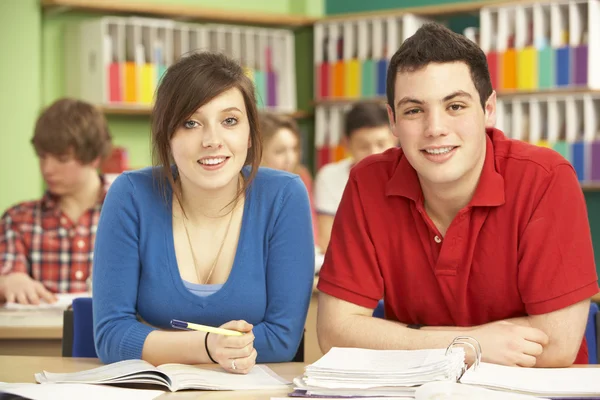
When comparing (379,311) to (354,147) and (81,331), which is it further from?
(354,147)

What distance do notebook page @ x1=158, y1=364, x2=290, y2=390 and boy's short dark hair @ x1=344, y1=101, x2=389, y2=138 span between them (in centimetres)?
→ 292

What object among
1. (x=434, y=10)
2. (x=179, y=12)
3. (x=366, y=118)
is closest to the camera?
(x=366, y=118)

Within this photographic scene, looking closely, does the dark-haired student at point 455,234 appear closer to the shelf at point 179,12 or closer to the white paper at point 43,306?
the white paper at point 43,306

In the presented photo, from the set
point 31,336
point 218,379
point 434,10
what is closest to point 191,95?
point 218,379

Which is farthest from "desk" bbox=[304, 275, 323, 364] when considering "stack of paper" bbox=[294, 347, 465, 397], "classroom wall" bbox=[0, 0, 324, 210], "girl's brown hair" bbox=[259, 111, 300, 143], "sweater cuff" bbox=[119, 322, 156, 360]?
"classroom wall" bbox=[0, 0, 324, 210]

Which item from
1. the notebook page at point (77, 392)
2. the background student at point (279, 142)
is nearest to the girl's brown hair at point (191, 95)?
the notebook page at point (77, 392)

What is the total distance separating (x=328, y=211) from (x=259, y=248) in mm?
2713

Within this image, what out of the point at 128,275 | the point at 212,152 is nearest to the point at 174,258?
the point at 128,275

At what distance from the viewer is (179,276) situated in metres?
2.00

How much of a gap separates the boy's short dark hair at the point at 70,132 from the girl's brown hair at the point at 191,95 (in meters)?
1.10

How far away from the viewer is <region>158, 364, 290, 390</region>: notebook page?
161 cm

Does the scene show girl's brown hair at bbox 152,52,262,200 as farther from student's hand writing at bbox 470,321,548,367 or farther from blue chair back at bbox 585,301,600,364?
blue chair back at bbox 585,301,600,364

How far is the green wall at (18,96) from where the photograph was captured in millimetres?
5191

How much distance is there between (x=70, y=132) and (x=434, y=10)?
326cm
